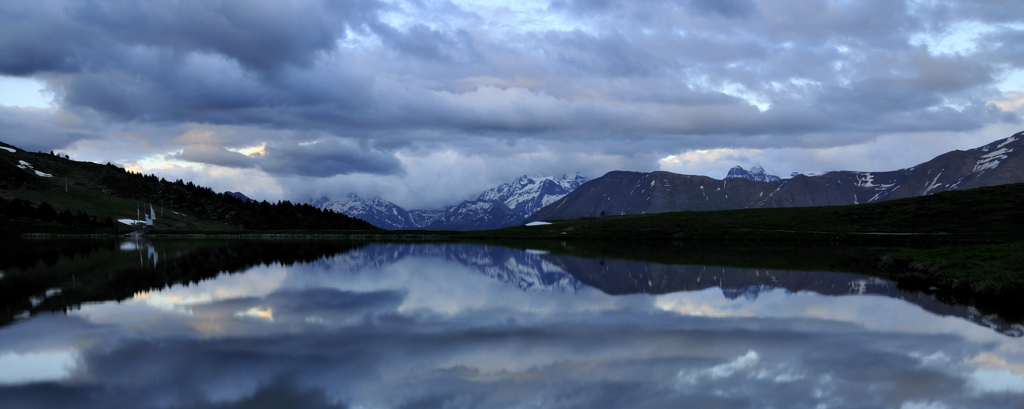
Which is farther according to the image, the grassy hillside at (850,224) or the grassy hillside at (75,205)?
the grassy hillside at (75,205)

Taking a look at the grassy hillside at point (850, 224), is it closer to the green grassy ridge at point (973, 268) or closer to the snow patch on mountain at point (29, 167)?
the green grassy ridge at point (973, 268)

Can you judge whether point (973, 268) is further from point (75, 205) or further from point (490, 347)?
point (75, 205)

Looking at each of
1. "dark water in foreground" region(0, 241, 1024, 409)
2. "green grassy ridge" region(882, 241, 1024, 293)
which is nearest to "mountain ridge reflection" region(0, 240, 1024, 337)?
"dark water in foreground" region(0, 241, 1024, 409)

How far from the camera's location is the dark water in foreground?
1594 cm

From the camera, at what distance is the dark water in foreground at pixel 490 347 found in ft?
52.3

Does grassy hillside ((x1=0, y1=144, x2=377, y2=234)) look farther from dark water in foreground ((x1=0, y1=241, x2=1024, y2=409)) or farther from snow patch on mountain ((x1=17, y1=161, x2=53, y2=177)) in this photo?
dark water in foreground ((x1=0, y1=241, x2=1024, y2=409))

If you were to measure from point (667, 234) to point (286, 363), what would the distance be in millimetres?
131699

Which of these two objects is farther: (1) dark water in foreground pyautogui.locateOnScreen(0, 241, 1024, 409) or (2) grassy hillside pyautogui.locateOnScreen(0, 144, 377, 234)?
(2) grassy hillside pyautogui.locateOnScreen(0, 144, 377, 234)

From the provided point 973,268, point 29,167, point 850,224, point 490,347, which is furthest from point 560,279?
point 29,167

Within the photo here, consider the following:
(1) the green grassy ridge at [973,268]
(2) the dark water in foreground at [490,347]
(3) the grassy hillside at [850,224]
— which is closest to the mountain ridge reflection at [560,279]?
(2) the dark water in foreground at [490,347]

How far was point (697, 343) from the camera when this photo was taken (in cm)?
2283

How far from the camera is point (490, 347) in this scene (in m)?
21.7

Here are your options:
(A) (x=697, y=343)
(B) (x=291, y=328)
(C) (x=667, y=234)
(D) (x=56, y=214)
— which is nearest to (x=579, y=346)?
(A) (x=697, y=343)

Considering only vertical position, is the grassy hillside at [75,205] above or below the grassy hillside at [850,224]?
above
